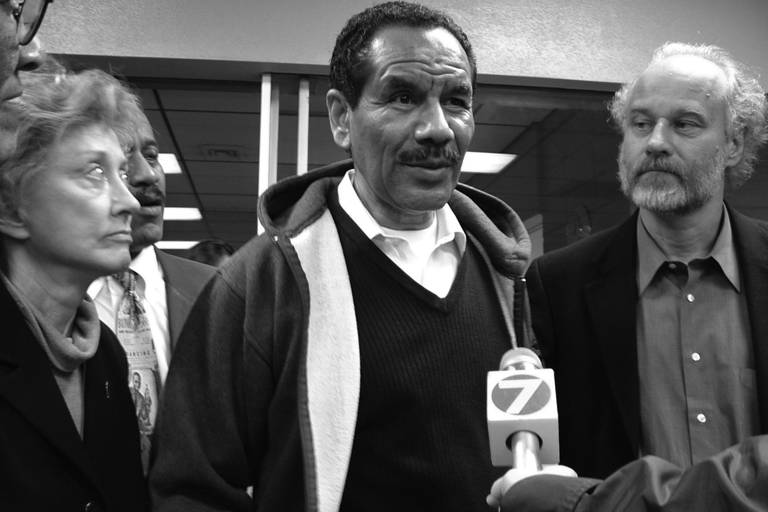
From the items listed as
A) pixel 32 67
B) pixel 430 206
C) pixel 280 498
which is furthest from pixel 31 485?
pixel 430 206

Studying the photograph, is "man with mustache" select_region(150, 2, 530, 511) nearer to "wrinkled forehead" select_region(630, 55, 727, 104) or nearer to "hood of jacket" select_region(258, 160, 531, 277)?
"hood of jacket" select_region(258, 160, 531, 277)

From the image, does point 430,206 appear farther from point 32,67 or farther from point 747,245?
point 747,245

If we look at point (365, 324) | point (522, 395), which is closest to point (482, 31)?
point (365, 324)

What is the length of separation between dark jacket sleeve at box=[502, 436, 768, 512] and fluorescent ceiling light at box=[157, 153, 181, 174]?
5166 millimetres

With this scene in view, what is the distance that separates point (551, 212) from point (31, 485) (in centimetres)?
447

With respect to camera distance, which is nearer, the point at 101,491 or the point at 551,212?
the point at 101,491

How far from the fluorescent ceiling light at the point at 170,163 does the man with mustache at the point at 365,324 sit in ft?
14.8

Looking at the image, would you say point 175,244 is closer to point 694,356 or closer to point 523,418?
point 694,356

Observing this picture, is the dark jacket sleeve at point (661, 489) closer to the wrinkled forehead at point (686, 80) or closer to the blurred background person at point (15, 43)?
the blurred background person at point (15, 43)

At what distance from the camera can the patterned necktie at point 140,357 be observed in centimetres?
145

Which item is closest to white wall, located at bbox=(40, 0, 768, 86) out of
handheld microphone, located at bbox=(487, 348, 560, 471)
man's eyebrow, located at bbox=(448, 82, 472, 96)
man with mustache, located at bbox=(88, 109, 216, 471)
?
man with mustache, located at bbox=(88, 109, 216, 471)

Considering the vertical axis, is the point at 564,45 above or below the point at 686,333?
above

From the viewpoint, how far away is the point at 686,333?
1737 millimetres

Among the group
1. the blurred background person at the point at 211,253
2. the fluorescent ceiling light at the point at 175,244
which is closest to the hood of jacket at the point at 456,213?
the blurred background person at the point at 211,253
